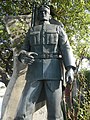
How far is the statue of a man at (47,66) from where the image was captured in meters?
3.31

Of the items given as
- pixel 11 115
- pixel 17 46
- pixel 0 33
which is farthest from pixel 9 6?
pixel 11 115

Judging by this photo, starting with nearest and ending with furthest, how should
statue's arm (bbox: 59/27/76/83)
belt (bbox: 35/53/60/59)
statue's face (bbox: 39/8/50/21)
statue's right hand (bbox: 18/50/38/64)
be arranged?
statue's arm (bbox: 59/27/76/83) < statue's right hand (bbox: 18/50/38/64) < belt (bbox: 35/53/60/59) < statue's face (bbox: 39/8/50/21)

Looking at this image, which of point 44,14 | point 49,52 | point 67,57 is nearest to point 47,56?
point 49,52

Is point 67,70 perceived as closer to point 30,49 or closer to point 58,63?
point 58,63

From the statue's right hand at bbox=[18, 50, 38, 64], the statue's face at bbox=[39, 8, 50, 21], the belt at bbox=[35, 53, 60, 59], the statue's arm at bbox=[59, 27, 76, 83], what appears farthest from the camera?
the statue's face at bbox=[39, 8, 50, 21]

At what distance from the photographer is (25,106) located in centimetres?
328

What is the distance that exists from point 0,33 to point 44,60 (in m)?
4.98

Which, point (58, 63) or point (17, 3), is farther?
point (17, 3)

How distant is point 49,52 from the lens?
11.3ft

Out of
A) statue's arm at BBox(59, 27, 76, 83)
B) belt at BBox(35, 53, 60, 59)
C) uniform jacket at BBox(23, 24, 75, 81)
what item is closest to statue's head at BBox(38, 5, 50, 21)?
uniform jacket at BBox(23, 24, 75, 81)

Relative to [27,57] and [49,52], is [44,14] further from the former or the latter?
[27,57]

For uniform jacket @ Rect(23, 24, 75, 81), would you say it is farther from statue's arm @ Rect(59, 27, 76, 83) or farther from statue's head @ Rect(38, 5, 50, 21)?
statue's head @ Rect(38, 5, 50, 21)

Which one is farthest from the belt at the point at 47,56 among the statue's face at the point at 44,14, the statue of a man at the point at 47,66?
the statue's face at the point at 44,14

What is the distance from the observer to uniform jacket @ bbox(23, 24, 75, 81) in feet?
11.1
